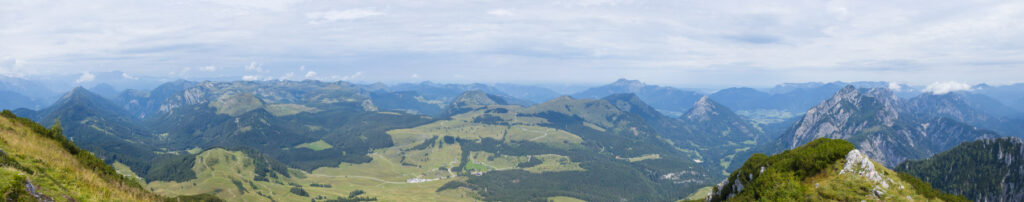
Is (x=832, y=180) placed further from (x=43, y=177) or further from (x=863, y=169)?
(x=43, y=177)

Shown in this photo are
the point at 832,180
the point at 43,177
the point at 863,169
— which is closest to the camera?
the point at 43,177

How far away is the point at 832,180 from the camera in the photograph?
55688 mm

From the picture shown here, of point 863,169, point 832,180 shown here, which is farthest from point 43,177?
point 863,169

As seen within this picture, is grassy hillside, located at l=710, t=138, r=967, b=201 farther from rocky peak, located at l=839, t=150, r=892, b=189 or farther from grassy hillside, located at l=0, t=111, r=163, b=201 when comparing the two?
grassy hillside, located at l=0, t=111, r=163, b=201

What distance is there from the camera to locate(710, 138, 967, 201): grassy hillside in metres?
51.4

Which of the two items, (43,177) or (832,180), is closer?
(43,177)

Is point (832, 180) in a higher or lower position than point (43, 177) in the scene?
lower

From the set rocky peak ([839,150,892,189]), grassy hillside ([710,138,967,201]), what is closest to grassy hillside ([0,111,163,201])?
grassy hillside ([710,138,967,201])

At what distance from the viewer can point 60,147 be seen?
115ft

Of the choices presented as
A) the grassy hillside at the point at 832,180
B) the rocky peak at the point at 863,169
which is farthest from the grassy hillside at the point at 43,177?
the rocky peak at the point at 863,169

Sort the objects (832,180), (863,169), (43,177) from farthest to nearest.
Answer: (832,180)
(863,169)
(43,177)

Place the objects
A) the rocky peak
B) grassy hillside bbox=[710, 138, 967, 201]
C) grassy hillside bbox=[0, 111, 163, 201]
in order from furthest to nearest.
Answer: the rocky peak < grassy hillside bbox=[710, 138, 967, 201] < grassy hillside bbox=[0, 111, 163, 201]

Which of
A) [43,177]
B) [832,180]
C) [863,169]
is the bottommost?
[832,180]

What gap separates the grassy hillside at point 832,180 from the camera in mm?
51388
